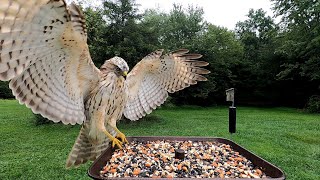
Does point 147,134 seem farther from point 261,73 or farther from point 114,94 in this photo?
point 261,73

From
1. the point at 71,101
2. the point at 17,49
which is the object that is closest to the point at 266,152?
the point at 71,101

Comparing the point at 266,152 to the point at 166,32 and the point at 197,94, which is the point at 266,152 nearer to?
the point at 197,94

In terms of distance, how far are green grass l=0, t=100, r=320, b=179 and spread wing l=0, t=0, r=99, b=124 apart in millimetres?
3654

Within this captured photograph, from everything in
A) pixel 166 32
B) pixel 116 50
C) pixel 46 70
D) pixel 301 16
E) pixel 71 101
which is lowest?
pixel 71 101

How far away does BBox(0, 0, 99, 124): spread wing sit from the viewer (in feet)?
7.21

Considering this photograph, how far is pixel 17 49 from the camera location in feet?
7.64

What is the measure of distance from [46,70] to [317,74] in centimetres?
2025

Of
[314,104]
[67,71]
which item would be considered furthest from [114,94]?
[314,104]

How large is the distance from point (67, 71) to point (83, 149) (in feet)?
3.31

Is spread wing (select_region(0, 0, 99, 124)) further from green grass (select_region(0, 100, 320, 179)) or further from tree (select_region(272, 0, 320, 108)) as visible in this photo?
tree (select_region(272, 0, 320, 108))

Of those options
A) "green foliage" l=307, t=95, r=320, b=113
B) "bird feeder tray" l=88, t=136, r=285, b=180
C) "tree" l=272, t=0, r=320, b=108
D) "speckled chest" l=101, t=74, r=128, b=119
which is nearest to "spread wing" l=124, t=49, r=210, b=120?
"bird feeder tray" l=88, t=136, r=285, b=180

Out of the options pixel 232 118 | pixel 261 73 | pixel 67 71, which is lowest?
pixel 232 118

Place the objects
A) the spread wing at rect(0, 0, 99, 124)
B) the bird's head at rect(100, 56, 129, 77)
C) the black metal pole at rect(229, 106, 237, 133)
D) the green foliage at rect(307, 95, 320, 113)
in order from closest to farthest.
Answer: the spread wing at rect(0, 0, 99, 124) < the bird's head at rect(100, 56, 129, 77) < the black metal pole at rect(229, 106, 237, 133) < the green foliage at rect(307, 95, 320, 113)

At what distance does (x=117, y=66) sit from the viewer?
303cm
